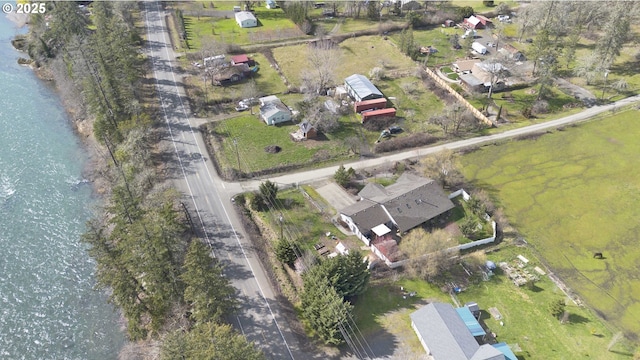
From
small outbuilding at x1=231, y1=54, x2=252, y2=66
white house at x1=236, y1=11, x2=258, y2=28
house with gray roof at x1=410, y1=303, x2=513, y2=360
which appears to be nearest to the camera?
house with gray roof at x1=410, y1=303, x2=513, y2=360

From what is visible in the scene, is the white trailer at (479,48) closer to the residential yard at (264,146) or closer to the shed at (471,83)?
the shed at (471,83)

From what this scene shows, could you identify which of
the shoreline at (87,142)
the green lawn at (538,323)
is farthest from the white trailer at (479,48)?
the shoreline at (87,142)

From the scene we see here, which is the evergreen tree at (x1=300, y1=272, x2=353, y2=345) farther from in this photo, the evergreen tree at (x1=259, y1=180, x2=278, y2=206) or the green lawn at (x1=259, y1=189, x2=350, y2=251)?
the evergreen tree at (x1=259, y1=180, x2=278, y2=206)

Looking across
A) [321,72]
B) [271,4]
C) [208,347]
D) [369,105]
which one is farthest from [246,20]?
[208,347]

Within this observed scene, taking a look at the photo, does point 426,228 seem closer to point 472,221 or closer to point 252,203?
point 472,221

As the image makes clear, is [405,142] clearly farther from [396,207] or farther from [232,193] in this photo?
[232,193]

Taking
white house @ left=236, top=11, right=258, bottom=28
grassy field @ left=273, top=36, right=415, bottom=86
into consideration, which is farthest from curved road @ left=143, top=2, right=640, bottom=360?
grassy field @ left=273, top=36, right=415, bottom=86
